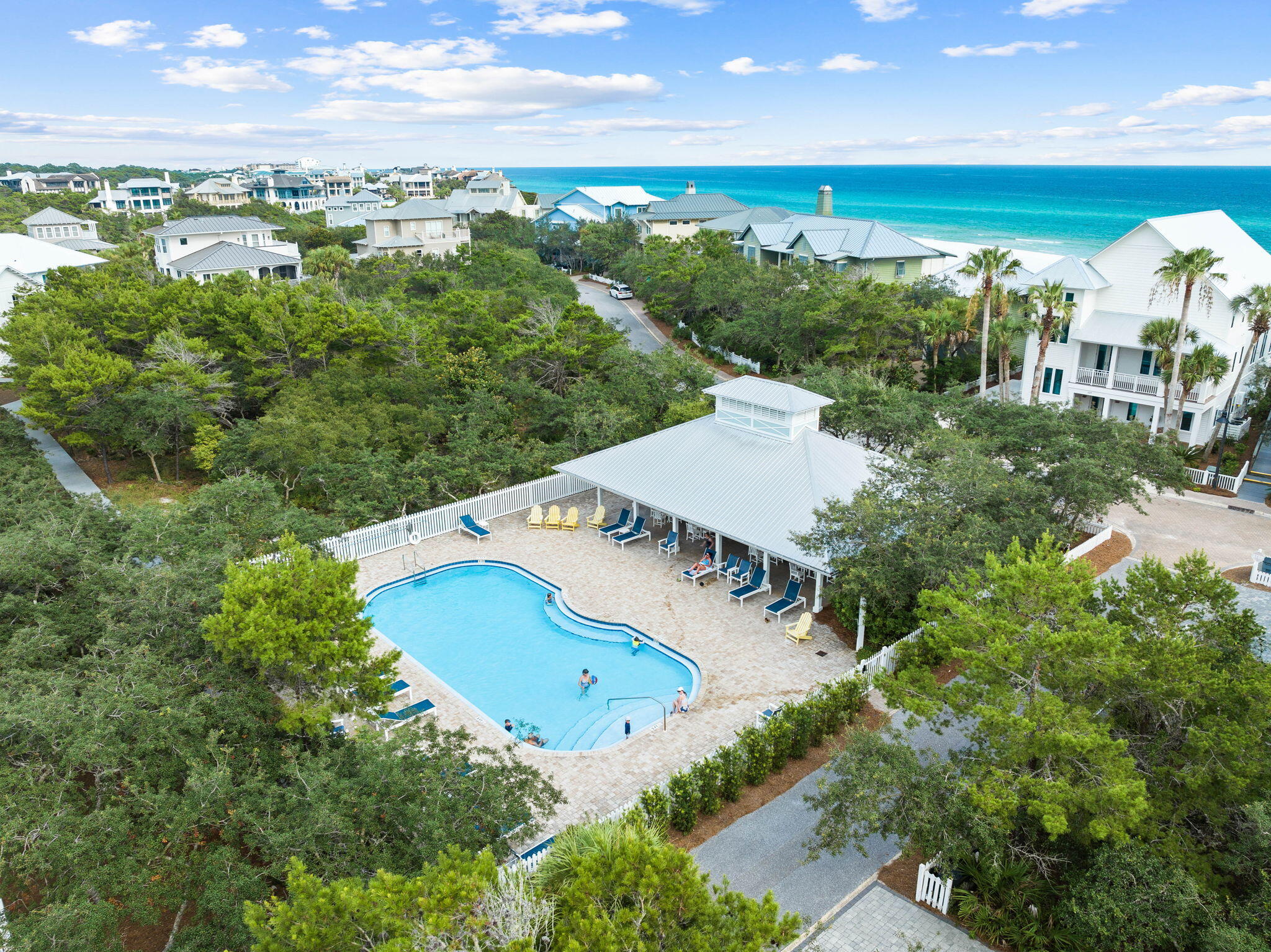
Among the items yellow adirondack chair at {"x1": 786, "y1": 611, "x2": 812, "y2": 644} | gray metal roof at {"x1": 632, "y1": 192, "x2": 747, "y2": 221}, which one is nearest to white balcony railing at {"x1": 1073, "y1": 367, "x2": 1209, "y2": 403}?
yellow adirondack chair at {"x1": 786, "y1": 611, "x2": 812, "y2": 644}

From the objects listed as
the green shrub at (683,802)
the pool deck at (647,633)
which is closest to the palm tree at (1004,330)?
the pool deck at (647,633)

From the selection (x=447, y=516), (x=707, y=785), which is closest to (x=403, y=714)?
(x=707, y=785)

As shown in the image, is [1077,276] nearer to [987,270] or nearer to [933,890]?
[987,270]

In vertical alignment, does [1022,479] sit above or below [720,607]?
above

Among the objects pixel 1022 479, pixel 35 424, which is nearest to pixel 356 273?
pixel 35 424

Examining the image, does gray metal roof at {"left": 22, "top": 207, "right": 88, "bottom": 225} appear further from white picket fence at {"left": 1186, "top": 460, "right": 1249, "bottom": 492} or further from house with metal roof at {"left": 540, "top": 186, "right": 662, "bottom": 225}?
white picket fence at {"left": 1186, "top": 460, "right": 1249, "bottom": 492}

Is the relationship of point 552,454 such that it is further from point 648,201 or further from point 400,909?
point 648,201
